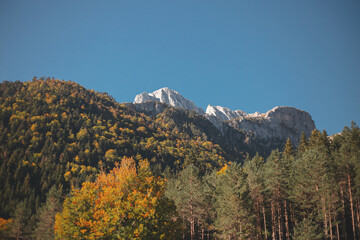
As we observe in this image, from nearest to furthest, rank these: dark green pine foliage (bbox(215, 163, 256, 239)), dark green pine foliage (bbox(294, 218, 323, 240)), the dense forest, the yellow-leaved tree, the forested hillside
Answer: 1. the yellow-leaved tree
2. the dense forest
3. dark green pine foliage (bbox(294, 218, 323, 240))
4. dark green pine foliage (bbox(215, 163, 256, 239))
5. the forested hillside

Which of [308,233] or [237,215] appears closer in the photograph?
[308,233]

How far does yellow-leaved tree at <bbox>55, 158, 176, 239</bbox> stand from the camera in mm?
21172

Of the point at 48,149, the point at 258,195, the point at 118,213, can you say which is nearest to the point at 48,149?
the point at 48,149

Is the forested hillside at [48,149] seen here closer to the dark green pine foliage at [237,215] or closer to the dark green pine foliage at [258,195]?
the dark green pine foliage at [258,195]

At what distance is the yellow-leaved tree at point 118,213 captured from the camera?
69.5 ft

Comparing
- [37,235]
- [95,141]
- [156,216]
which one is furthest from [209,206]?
[95,141]

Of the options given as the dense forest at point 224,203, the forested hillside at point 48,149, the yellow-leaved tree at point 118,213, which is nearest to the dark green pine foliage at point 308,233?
the dense forest at point 224,203

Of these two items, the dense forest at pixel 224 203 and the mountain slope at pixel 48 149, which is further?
the mountain slope at pixel 48 149

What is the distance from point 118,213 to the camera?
829 inches

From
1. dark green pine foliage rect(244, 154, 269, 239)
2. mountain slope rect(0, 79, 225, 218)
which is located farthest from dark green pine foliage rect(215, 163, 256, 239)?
mountain slope rect(0, 79, 225, 218)

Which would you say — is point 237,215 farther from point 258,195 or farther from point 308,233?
point 308,233

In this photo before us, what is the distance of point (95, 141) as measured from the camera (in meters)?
166

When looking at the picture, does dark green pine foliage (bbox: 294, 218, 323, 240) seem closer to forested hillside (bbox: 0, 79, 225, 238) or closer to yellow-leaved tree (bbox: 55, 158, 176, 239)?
yellow-leaved tree (bbox: 55, 158, 176, 239)

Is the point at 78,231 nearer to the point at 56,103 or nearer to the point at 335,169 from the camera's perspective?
the point at 335,169
